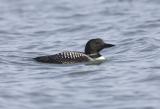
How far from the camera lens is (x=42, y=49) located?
17.6 m

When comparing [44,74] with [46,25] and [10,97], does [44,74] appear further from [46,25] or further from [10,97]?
[46,25]

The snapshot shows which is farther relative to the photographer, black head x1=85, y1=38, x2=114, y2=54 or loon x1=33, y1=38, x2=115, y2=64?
black head x1=85, y1=38, x2=114, y2=54

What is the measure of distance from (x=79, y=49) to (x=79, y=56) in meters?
2.44

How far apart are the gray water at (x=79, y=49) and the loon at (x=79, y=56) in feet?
0.46

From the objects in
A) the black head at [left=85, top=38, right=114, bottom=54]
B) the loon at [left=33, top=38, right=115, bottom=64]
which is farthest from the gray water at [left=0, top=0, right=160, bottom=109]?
the black head at [left=85, top=38, right=114, bottom=54]

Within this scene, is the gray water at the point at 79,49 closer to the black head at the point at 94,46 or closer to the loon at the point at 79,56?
the loon at the point at 79,56

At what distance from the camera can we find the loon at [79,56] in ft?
49.7

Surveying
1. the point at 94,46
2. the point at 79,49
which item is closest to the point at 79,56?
the point at 94,46

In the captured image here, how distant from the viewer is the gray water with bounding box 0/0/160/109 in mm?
12281

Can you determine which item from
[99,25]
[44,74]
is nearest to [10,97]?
[44,74]

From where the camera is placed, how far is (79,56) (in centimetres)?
1531

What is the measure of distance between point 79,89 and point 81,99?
77 centimetres

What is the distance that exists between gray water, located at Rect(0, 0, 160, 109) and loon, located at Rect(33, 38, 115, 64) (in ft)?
0.46

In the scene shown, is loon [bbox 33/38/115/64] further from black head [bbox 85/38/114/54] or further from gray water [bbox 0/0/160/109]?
gray water [bbox 0/0/160/109]
